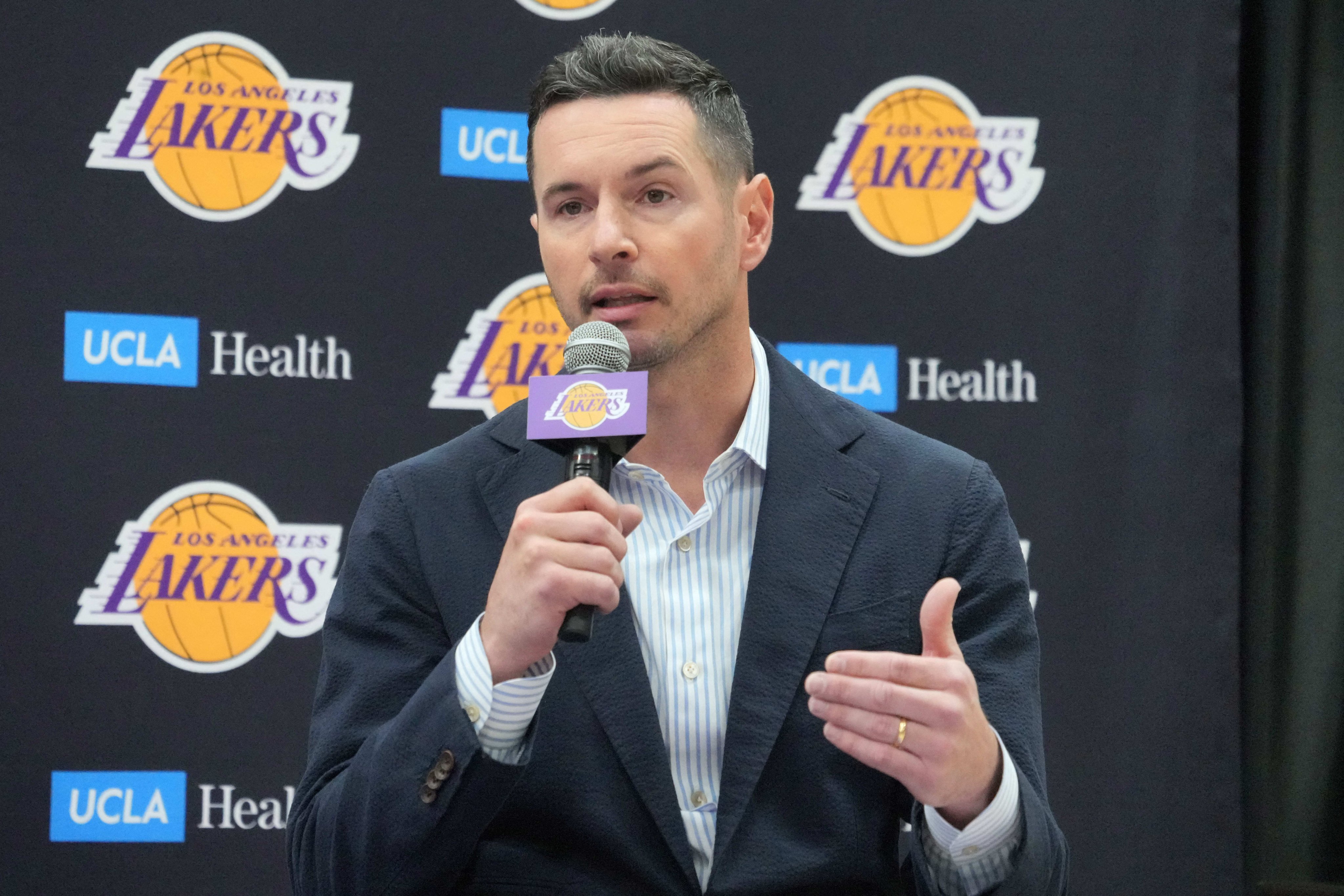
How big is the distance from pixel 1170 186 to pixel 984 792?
2205 mm

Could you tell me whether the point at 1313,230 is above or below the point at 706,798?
above

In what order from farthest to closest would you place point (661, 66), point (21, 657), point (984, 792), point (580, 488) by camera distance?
point (21, 657) → point (661, 66) → point (984, 792) → point (580, 488)

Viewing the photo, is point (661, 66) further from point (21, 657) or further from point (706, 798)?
point (21, 657)

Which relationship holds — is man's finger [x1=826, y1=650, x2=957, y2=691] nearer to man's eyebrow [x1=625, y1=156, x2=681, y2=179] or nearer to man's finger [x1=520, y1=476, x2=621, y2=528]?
man's finger [x1=520, y1=476, x2=621, y2=528]

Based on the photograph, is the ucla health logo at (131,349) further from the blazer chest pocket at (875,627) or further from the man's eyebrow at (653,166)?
the blazer chest pocket at (875,627)

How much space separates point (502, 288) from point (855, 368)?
85 cm

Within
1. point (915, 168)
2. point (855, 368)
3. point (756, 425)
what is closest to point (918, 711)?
point (756, 425)

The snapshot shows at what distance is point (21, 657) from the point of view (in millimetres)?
2719

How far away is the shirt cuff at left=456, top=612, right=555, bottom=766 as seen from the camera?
56.7 inches

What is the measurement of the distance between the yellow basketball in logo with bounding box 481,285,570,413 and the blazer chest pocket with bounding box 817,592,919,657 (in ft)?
4.56

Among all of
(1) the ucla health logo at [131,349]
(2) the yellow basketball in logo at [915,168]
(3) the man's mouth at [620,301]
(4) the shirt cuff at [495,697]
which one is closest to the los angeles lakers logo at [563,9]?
(2) the yellow basketball in logo at [915,168]

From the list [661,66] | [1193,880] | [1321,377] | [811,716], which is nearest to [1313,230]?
[1321,377]

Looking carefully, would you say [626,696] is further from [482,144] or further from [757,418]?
[482,144]

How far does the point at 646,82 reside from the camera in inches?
75.0
